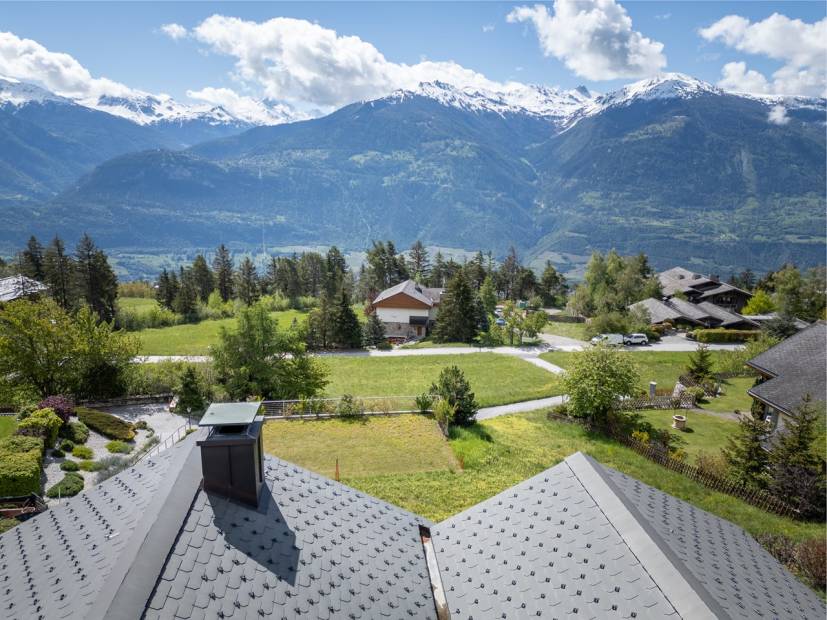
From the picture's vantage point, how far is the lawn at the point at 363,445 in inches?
922

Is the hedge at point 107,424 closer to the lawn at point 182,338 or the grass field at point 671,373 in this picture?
the lawn at point 182,338

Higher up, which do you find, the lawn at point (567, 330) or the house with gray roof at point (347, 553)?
the house with gray roof at point (347, 553)

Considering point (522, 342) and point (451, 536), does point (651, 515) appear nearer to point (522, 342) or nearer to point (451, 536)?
point (451, 536)

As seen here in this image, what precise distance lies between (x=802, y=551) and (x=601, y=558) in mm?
15101

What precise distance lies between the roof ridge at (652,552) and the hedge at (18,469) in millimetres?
21102

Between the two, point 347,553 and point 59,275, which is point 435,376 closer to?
point 347,553

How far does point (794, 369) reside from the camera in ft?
89.3

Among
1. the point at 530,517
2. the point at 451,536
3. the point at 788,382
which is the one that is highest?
the point at 530,517

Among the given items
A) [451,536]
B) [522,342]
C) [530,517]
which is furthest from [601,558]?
[522,342]

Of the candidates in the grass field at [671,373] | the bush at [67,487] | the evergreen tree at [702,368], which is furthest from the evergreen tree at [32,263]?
the evergreen tree at [702,368]

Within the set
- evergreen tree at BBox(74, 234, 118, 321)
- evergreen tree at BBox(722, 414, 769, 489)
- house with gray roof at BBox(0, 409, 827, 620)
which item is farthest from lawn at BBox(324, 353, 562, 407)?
evergreen tree at BBox(74, 234, 118, 321)

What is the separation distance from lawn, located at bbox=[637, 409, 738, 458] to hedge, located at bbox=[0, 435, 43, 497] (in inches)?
1236

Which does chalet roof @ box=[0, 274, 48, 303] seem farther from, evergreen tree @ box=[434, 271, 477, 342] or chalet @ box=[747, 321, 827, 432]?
chalet @ box=[747, 321, 827, 432]

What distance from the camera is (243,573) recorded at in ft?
21.2
